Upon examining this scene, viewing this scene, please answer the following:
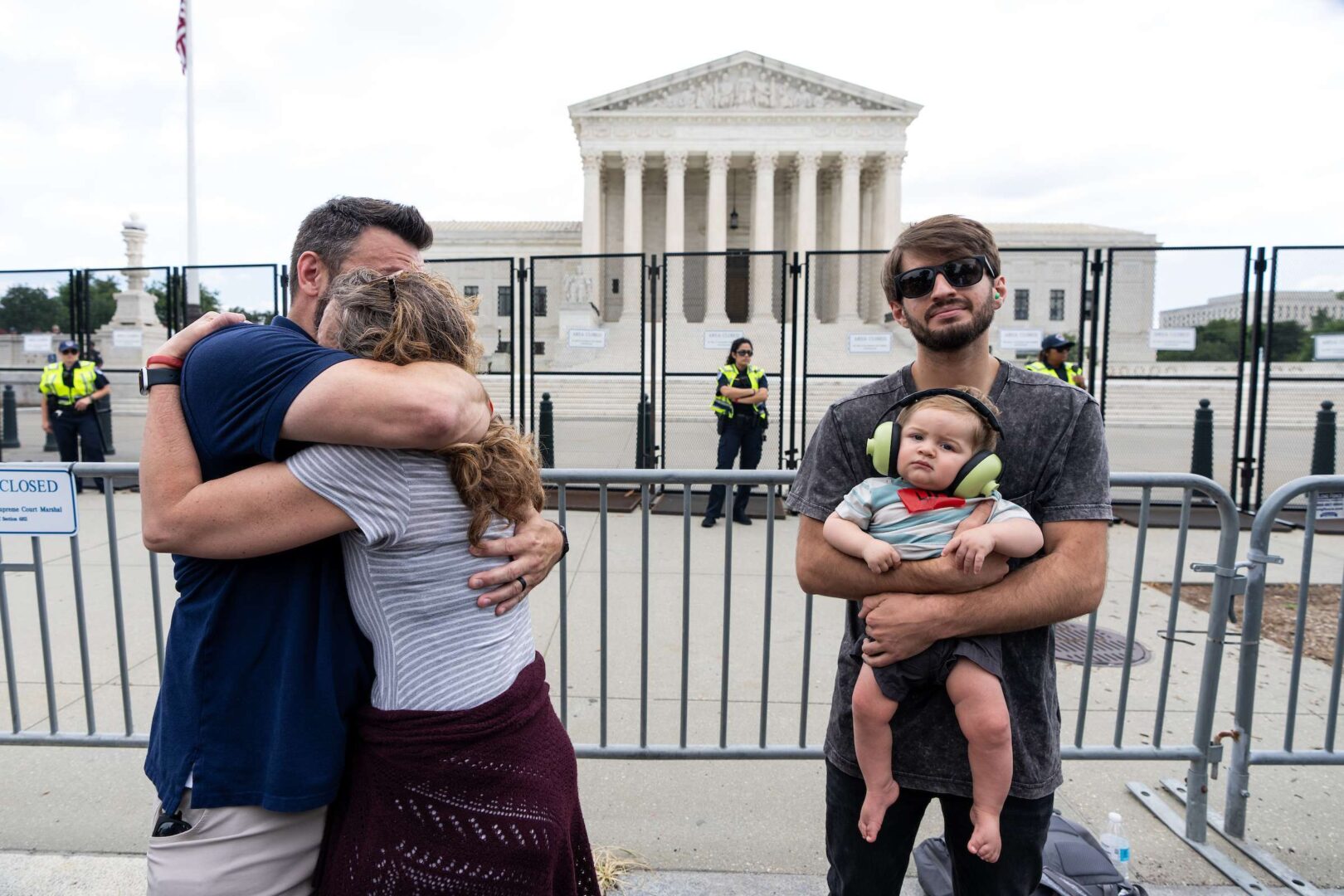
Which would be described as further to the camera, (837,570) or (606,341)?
(606,341)

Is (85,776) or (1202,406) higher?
(1202,406)

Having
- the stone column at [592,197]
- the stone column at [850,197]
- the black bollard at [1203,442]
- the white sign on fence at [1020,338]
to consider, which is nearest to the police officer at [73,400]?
the white sign on fence at [1020,338]

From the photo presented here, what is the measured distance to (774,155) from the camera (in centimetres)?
4750

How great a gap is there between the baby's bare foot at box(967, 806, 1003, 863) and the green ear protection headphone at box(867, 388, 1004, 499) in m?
0.68

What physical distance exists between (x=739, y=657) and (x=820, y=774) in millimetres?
1265

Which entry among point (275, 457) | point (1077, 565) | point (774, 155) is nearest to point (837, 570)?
point (1077, 565)

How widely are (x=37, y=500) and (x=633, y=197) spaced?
47.0m

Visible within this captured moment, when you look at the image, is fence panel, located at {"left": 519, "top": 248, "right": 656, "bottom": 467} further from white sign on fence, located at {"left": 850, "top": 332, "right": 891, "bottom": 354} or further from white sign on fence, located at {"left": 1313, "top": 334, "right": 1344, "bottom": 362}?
white sign on fence, located at {"left": 1313, "top": 334, "right": 1344, "bottom": 362}

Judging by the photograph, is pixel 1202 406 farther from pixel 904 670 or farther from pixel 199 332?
pixel 199 332

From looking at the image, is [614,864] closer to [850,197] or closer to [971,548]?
[971,548]

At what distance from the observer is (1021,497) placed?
5.78ft

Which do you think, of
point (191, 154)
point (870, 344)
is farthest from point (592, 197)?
point (870, 344)

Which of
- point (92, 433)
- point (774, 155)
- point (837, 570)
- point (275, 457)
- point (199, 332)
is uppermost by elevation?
point (774, 155)

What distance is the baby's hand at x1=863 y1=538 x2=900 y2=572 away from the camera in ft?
5.34
